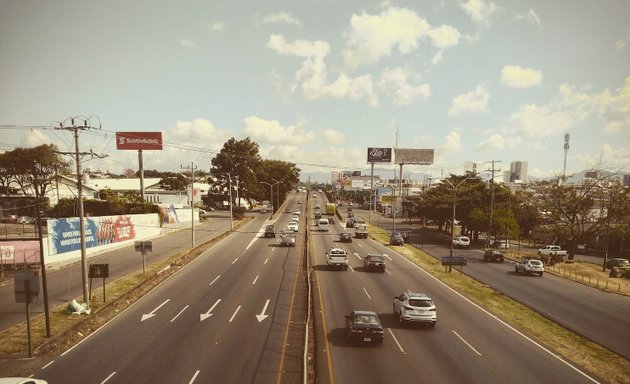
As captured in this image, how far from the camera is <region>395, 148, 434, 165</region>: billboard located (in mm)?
125562

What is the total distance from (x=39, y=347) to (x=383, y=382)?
16534 millimetres

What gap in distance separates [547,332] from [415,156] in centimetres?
11037

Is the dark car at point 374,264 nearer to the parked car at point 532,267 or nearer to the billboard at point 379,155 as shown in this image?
the parked car at point 532,267

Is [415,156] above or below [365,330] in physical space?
above

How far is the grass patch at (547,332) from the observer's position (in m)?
17.2

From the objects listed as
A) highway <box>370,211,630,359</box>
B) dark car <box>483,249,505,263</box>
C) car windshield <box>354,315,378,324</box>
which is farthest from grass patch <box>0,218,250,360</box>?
dark car <box>483,249,505,263</box>

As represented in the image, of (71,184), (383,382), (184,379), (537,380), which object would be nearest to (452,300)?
(537,380)

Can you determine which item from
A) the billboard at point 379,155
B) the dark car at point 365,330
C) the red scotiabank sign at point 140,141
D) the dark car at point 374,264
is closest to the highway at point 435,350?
the dark car at point 365,330

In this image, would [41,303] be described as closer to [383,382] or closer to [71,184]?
[383,382]

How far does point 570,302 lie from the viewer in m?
29.2

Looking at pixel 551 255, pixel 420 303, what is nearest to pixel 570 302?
pixel 420 303

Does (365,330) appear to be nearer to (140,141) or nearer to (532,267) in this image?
(532,267)

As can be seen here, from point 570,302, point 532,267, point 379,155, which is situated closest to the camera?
point 570,302

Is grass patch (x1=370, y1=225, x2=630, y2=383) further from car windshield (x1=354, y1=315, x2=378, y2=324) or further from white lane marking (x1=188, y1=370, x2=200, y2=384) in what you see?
white lane marking (x1=188, y1=370, x2=200, y2=384)
